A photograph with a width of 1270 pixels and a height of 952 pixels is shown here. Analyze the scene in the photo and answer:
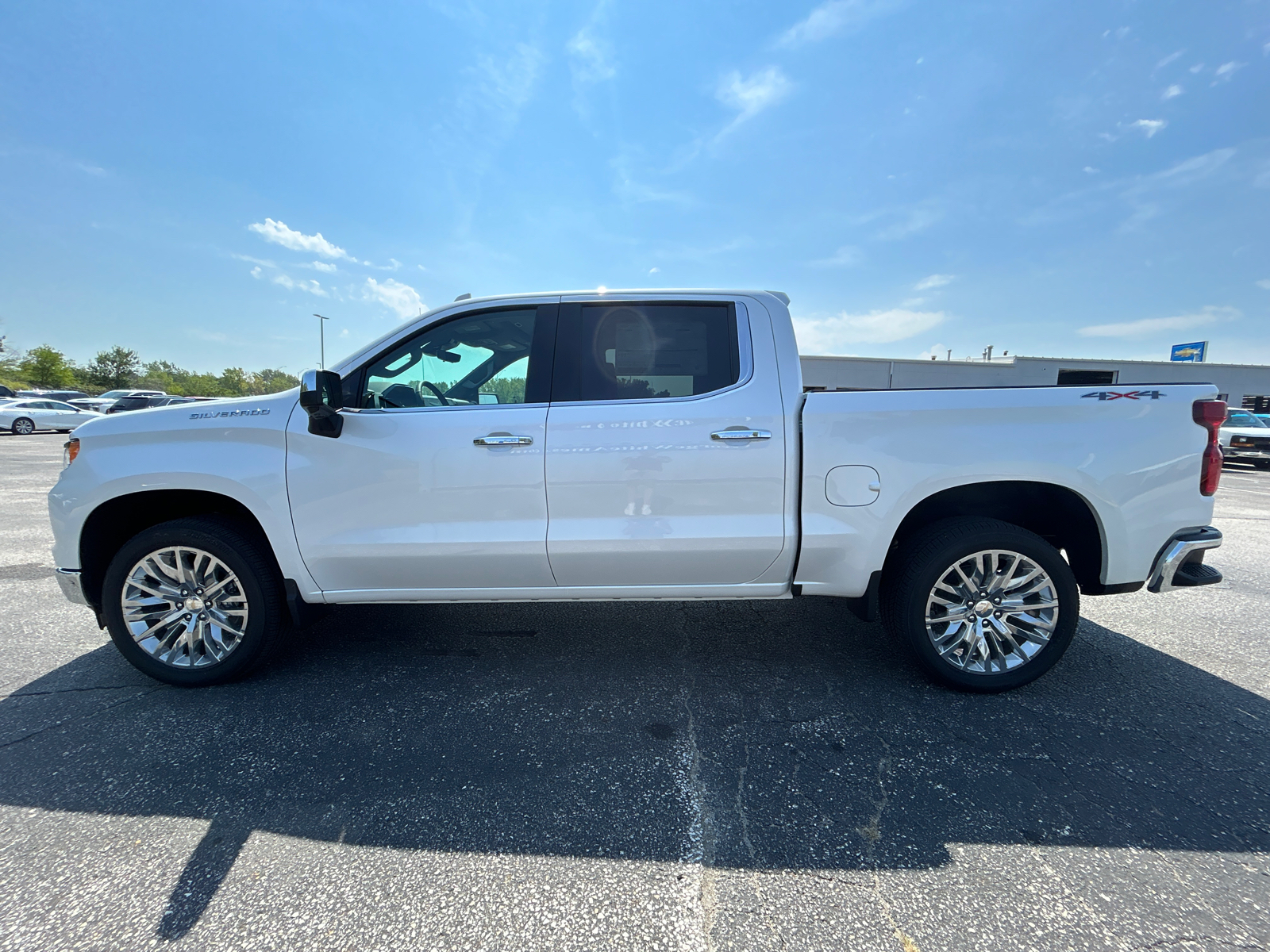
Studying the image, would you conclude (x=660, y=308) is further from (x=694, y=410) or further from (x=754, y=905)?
(x=754, y=905)

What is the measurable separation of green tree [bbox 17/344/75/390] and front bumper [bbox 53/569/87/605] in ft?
233

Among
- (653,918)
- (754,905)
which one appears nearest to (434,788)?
Result: (653,918)

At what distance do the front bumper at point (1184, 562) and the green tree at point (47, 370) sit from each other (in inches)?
2949

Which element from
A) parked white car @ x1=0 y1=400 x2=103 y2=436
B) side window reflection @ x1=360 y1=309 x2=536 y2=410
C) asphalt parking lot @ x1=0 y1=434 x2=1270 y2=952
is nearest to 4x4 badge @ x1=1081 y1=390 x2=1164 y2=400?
asphalt parking lot @ x1=0 y1=434 x2=1270 y2=952

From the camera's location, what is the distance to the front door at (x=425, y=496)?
2836 mm

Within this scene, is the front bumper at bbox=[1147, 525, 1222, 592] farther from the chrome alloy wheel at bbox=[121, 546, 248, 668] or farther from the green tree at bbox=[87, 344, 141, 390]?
the green tree at bbox=[87, 344, 141, 390]

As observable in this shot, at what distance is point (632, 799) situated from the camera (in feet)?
7.02

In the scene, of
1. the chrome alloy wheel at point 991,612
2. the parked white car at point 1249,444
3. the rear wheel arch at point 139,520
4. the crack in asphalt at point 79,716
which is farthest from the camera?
the parked white car at point 1249,444

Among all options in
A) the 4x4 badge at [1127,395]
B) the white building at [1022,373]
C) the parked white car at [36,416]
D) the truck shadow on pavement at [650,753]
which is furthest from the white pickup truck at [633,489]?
the parked white car at [36,416]

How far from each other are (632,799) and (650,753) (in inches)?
11.3

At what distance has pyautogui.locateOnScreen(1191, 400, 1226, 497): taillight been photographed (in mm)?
2736

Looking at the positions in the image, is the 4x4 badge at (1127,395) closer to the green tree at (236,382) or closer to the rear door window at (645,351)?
the rear door window at (645,351)

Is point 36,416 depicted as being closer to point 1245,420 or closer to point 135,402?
point 135,402

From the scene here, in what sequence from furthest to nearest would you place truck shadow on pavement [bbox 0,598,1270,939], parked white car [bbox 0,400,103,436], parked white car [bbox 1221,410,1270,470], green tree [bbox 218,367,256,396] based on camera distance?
green tree [bbox 218,367,256,396] → parked white car [bbox 0,400,103,436] → parked white car [bbox 1221,410,1270,470] → truck shadow on pavement [bbox 0,598,1270,939]
